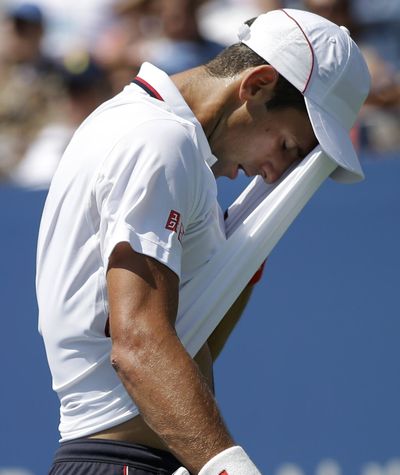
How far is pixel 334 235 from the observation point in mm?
4008

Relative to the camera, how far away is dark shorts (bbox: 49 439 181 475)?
6.95 ft

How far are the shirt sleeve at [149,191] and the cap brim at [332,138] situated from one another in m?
0.40

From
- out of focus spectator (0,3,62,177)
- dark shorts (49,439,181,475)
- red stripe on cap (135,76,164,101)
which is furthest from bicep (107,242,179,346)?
out of focus spectator (0,3,62,177)

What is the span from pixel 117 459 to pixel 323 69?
0.96 metres

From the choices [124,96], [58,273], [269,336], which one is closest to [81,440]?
[58,273]

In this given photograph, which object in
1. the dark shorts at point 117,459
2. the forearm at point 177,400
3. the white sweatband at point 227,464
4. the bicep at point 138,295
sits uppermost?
the bicep at point 138,295

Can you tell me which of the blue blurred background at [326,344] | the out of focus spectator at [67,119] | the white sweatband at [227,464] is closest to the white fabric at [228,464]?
the white sweatband at [227,464]

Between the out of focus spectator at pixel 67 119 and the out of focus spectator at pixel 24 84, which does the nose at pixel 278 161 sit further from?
the out of focus spectator at pixel 24 84

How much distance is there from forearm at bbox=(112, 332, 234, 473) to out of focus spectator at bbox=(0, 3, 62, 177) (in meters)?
3.46

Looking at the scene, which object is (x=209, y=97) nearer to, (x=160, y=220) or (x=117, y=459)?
(x=160, y=220)

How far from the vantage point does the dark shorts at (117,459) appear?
212 centimetres

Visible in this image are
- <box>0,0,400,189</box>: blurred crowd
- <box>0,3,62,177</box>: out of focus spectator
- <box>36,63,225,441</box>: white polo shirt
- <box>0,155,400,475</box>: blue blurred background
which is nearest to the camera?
<box>36,63,225,441</box>: white polo shirt

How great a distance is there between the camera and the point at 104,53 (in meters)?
5.45

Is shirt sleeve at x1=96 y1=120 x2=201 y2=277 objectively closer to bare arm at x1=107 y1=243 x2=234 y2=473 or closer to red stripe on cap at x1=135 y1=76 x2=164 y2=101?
bare arm at x1=107 y1=243 x2=234 y2=473
